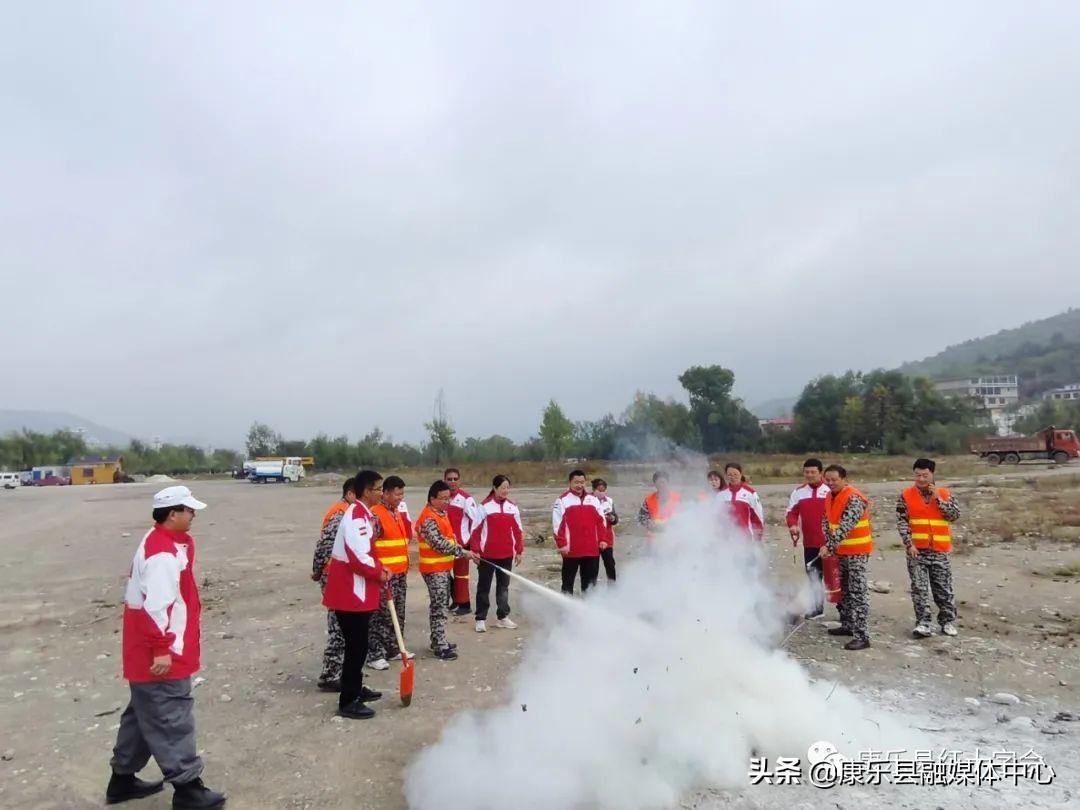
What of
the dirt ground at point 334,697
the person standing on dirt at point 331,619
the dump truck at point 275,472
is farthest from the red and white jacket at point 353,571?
the dump truck at point 275,472

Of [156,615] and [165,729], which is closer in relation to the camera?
[156,615]

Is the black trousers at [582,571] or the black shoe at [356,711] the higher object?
the black trousers at [582,571]

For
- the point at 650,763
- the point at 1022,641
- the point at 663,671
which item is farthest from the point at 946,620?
the point at 650,763

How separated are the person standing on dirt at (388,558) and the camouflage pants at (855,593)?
4.83 metres

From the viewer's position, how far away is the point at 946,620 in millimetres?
7703

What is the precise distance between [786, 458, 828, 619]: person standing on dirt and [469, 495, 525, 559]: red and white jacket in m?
3.46

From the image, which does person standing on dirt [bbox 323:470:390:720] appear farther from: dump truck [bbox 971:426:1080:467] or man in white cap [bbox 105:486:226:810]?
dump truck [bbox 971:426:1080:467]

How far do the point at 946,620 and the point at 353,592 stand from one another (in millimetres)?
6704

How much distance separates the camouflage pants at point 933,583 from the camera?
759 centimetres

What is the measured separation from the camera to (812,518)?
8.20m

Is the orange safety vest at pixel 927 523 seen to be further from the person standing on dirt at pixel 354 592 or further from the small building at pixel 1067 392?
the small building at pixel 1067 392

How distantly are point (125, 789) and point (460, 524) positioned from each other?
4854 millimetres

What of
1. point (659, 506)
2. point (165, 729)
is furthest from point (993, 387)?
point (165, 729)

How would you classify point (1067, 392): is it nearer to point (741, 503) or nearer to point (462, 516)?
point (741, 503)
